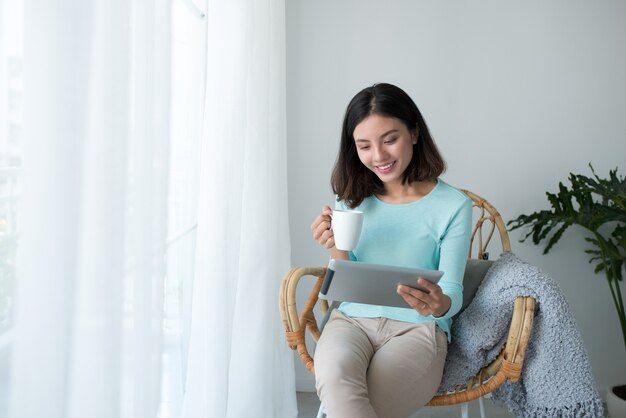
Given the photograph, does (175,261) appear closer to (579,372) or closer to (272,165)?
(272,165)

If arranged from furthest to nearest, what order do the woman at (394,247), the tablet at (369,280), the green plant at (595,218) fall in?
the green plant at (595,218) → the woman at (394,247) → the tablet at (369,280)

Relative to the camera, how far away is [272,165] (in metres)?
2.09

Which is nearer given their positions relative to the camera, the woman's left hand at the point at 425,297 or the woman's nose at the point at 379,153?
the woman's left hand at the point at 425,297

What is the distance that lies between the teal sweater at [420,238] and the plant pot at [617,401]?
0.97 meters

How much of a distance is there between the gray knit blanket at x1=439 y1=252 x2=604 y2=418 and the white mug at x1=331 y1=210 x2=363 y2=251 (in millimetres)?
447

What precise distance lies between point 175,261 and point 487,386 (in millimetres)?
1128

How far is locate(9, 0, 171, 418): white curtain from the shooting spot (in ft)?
2.26

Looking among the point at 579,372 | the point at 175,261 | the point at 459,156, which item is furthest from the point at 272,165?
the point at 579,372

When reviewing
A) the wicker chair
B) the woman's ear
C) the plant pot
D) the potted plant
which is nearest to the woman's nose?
the woman's ear

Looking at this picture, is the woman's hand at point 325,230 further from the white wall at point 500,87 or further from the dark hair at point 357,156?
the white wall at point 500,87

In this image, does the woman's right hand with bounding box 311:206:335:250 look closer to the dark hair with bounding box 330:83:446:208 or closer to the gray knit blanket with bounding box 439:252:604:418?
the dark hair with bounding box 330:83:446:208

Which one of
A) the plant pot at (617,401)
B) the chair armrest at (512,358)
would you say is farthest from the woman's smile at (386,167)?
the plant pot at (617,401)

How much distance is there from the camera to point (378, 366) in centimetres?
148

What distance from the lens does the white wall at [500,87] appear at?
2.54m
